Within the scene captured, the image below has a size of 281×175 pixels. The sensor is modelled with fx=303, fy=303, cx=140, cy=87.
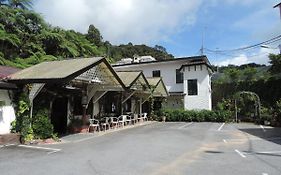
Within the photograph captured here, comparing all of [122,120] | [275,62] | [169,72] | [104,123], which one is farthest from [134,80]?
[275,62]

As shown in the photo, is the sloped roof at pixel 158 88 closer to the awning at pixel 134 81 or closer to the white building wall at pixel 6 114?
the awning at pixel 134 81

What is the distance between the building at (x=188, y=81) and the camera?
3328cm

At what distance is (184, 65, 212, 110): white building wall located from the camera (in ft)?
109

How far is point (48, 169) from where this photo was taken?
8719 millimetres

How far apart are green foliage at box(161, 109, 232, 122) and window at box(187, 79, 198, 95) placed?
3.59 meters

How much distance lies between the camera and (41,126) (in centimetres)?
1466

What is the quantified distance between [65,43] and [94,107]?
17410mm

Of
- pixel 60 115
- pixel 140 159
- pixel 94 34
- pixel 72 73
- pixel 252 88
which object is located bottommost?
pixel 140 159

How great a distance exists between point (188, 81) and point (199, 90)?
160 cm

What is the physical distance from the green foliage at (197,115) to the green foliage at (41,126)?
17.8 metres

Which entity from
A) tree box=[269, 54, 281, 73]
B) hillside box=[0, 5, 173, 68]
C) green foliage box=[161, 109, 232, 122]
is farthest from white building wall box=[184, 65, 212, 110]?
hillside box=[0, 5, 173, 68]

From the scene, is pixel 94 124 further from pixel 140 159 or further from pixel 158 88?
pixel 158 88

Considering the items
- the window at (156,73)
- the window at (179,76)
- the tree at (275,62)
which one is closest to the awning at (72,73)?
the window at (179,76)

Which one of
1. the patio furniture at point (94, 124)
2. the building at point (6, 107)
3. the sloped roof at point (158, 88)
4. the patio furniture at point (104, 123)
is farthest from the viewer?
the sloped roof at point (158, 88)
